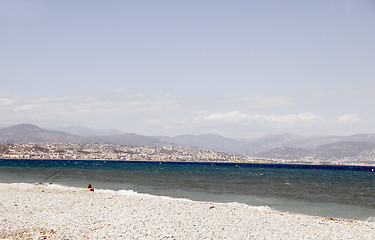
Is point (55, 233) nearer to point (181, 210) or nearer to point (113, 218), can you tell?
point (113, 218)

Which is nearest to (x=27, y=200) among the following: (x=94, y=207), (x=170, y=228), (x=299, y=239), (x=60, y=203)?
(x=60, y=203)

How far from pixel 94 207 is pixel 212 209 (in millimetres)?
10904

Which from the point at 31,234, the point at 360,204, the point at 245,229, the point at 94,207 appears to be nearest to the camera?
the point at 31,234

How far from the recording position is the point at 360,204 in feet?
149

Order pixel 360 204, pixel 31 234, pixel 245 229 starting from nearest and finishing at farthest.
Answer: pixel 31 234 → pixel 245 229 → pixel 360 204

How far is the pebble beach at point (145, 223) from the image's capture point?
21.0 m

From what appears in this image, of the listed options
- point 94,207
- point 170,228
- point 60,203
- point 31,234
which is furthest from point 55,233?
point 60,203

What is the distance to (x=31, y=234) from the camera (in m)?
19.8

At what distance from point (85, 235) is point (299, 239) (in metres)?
13.5

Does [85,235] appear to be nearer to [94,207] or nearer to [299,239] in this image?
[94,207]

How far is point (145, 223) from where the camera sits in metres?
24.1

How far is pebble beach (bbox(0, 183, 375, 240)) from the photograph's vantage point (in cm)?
2098

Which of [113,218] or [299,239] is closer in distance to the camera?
[299,239]

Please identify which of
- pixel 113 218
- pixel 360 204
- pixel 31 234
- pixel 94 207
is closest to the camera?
pixel 31 234
